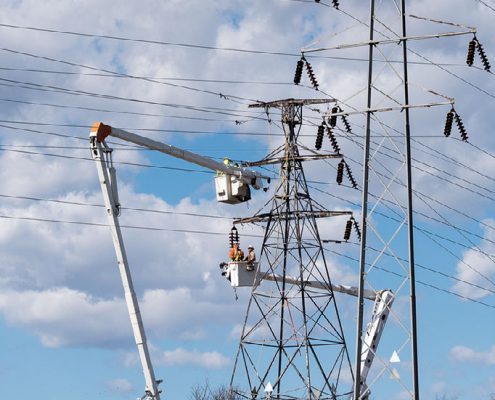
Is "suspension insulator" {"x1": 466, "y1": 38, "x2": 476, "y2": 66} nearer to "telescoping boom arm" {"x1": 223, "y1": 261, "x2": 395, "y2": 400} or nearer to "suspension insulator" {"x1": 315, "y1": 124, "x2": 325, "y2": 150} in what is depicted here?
"suspension insulator" {"x1": 315, "y1": 124, "x2": 325, "y2": 150}

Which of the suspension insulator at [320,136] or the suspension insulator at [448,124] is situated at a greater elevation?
the suspension insulator at [320,136]

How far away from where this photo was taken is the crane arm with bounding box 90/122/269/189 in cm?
5988

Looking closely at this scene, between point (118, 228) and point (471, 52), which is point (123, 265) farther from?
point (471, 52)

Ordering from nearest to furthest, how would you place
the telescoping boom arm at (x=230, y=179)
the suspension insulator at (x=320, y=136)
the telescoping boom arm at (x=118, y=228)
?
the telescoping boom arm at (x=118, y=228), the suspension insulator at (x=320, y=136), the telescoping boom arm at (x=230, y=179)

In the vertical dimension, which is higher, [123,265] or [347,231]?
[347,231]

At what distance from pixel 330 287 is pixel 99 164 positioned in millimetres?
19662

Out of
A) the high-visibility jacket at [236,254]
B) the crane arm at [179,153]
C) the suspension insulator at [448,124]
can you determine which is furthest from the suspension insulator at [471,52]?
the high-visibility jacket at [236,254]

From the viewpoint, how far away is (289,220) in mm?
74438

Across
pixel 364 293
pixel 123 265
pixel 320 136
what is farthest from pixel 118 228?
pixel 364 293

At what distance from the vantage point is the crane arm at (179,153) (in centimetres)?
5988

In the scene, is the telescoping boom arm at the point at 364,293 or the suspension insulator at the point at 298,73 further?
the telescoping boom arm at the point at 364,293

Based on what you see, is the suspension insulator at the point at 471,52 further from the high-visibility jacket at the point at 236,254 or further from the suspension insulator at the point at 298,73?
the high-visibility jacket at the point at 236,254

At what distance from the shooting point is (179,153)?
68.4 metres

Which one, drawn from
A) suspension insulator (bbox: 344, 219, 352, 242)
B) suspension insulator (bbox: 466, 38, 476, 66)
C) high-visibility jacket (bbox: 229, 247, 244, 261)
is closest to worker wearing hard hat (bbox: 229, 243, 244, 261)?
high-visibility jacket (bbox: 229, 247, 244, 261)
